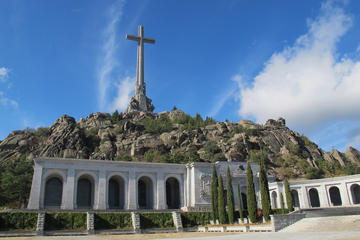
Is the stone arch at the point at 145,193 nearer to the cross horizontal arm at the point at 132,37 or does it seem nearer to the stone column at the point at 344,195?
the stone column at the point at 344,195

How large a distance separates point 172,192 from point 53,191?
1615cm

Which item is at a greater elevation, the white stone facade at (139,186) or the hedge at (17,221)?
the white stone facade at (139,186)

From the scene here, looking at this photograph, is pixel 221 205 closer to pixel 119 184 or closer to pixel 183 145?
pixel 119 184

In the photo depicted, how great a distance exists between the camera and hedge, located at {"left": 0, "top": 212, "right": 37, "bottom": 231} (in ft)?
89.4

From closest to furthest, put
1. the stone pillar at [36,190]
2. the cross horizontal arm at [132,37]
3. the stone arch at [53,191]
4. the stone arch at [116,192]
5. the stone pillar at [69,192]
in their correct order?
the stone pillar at [36,190]
the stone pillar at [69,192]
the stone arch at [53,191]
the stone arch at [116,192]
the cross horizontal arm at [132,37]

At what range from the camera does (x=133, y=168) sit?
3906 centimetres

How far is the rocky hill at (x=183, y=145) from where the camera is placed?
6806 cm

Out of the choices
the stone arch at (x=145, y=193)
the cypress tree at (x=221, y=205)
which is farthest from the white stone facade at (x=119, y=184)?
the cypress tree at (x=221, y=205)

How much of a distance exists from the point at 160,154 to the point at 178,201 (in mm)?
29901

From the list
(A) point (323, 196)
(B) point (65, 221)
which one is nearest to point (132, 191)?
(B) point (65, 221)

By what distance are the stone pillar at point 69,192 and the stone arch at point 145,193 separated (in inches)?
372

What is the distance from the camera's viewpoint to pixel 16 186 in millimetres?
41781

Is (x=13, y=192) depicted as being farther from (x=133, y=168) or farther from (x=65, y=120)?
(x=65, y=120)

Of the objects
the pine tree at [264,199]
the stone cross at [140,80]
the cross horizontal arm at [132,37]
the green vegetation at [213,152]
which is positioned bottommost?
the pine tree at [264,199]
